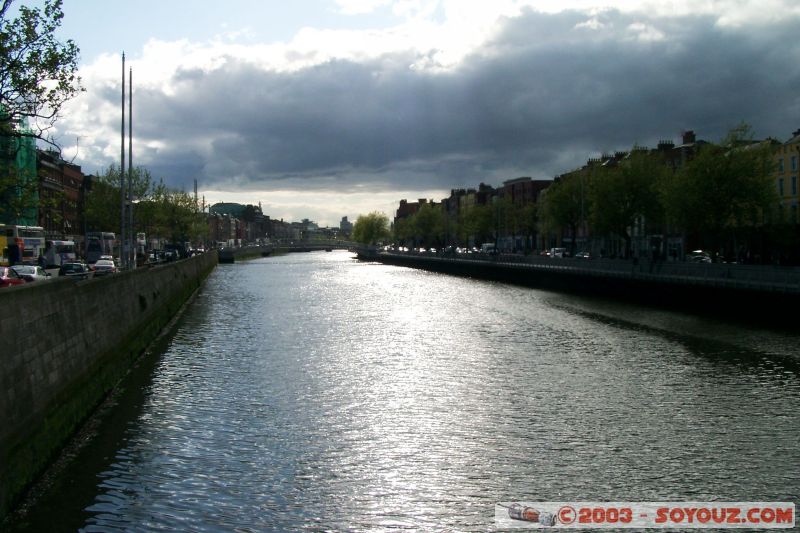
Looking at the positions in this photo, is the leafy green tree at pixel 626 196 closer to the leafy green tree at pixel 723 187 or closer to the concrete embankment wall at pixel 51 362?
the leafy green tree at pixel 723 187

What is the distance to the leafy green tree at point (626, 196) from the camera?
284 ft

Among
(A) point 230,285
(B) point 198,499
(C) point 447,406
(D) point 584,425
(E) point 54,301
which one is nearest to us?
(B) point 198,499

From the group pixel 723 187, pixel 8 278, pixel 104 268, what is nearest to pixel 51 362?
pixel 8 278

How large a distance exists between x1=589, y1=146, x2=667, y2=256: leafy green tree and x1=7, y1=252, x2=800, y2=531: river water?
158 ft

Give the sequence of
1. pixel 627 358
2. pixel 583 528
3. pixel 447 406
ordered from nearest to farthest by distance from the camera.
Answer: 1. pixel 583 528
2. pixel 447 406
3. pixel 627 358

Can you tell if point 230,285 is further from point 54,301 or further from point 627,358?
point 54,301

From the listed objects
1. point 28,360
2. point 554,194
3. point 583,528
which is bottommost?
point 583,528

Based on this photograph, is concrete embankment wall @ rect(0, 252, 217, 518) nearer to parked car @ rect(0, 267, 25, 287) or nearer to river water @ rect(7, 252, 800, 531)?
river water @ rect(7, 252, 800, 531)

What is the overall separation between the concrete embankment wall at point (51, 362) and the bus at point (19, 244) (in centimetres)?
3201

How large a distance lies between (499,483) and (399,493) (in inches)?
77.4

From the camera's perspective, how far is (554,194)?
364ft

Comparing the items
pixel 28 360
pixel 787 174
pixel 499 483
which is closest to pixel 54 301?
pixel 28 360

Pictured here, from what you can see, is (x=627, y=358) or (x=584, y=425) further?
(x=627, y=358)

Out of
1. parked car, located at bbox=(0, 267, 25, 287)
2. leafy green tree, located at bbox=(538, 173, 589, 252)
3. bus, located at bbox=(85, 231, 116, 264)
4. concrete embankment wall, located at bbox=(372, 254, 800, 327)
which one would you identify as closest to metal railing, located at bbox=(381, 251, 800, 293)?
concrete embankment wall, located at bbox=(372, 254, 800, 327)
